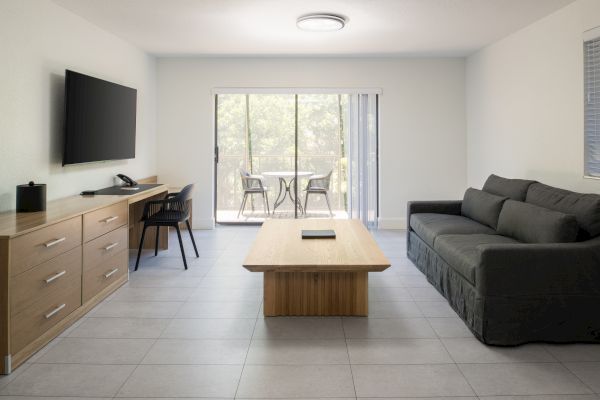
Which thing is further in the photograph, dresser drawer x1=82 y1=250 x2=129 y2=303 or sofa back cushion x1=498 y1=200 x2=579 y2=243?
dresser drawer x1=82 y1=250 x2=129 y2=303

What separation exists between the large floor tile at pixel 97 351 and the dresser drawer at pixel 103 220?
807 millimetres

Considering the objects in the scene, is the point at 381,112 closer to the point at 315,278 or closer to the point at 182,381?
the point at 315,278

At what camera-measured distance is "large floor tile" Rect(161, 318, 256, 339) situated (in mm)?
2994

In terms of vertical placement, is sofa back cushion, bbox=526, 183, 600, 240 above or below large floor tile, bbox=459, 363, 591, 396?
above

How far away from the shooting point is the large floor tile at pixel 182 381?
89.4 inches

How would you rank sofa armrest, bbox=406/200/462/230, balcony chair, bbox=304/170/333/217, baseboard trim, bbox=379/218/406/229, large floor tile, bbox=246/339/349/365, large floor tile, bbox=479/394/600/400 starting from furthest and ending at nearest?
balcony chair, bbox=304/170/333/217, baseboard trim, bbox=379/218/406/229, sofa armrest, bbox=406/200/462/230, large floor tile, bbox=246/339/349/365, large floor tile, bbox=479/394/600/400

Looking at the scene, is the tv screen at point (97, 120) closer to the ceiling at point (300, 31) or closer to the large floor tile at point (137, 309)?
the ceiling at point (300, 31)

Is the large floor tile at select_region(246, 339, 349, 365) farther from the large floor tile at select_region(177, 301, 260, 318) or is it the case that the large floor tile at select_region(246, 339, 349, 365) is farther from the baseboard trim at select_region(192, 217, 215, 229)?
the baseboard trim at select_region(192, 217, 215, 229)

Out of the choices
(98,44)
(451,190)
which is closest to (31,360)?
(98,44)

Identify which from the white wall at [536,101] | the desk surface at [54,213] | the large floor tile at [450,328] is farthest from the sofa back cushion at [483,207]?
the desk surface at [54,213]

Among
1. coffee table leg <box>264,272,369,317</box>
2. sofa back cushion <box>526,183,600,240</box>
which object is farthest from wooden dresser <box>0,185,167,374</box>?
sofa back cushion <box>526,183,600,240</box>

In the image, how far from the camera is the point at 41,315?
2.79m

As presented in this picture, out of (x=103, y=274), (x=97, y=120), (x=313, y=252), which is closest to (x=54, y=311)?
(x=103, y=274)

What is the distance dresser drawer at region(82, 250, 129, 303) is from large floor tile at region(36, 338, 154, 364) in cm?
57
